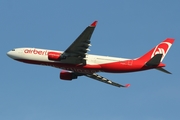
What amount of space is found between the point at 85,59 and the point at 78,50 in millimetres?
2735

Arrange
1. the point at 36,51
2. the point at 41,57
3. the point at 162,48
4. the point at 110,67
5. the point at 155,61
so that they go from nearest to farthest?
1. the point at 155,61
2. the point at 110,67
3. the point at 41,57
4. the point at 162,48
5. the point at 36,51

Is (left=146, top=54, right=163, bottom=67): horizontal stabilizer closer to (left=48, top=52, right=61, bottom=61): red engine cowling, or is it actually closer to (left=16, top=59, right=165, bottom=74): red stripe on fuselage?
(left=16, top=59, right=165, bottom=74): red stripe on fuselage

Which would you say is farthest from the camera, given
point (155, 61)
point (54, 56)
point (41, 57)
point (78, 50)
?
point (41, 57)

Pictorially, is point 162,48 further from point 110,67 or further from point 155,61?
point 110,67

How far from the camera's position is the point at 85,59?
84.3 meters

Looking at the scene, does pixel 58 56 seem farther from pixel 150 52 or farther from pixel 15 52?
pixel 150 52

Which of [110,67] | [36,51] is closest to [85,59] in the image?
[110,67]

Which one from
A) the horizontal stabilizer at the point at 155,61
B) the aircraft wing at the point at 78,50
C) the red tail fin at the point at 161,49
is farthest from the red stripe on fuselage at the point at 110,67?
the red tail fin at the point at 161,49

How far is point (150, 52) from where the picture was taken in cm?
8656

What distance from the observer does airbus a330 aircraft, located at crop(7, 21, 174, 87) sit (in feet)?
267

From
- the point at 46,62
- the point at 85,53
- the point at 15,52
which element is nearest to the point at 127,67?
the point at 85,53

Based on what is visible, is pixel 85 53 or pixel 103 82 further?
pixel 103 82

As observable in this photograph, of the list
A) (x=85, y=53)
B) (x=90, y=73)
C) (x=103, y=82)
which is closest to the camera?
(x=85, y=53)

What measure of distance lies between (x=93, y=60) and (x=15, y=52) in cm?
1508
